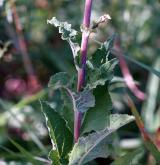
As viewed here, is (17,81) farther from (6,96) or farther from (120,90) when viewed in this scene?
(120,90)

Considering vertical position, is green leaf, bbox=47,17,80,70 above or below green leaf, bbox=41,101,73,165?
above

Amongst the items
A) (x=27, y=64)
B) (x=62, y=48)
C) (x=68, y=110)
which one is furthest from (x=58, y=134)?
(x=62, y=48)

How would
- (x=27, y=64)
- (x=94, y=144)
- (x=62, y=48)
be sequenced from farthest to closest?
(x=62, y=48) → (x=27, y=64) → (x=94, y=144)

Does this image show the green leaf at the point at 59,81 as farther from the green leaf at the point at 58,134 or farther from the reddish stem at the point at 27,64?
the reddish stem at the point at 27,64

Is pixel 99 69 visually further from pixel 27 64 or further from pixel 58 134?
pixel 27 64

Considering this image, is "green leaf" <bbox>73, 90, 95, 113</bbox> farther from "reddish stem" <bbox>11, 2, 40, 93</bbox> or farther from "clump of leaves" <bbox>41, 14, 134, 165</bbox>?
"reddish stem" <bbox>11, 2, 40, 93</bbox>

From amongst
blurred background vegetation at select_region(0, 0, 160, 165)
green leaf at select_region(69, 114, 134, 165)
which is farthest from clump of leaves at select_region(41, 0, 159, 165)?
blurred background vegetation at select_region(0, 0, 160, 165)
